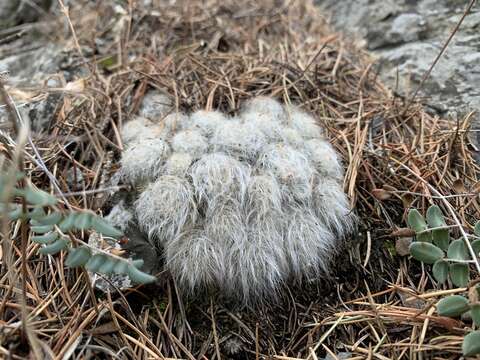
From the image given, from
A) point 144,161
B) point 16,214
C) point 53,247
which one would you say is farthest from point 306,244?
point 16,214

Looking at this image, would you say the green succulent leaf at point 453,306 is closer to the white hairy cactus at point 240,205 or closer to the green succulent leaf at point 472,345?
the green succulent leaf at point 472,345

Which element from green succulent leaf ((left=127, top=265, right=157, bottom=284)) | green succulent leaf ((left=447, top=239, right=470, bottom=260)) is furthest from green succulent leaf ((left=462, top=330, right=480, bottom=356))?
green succulent leaf ((left=127, top=265, right=157, bottom=284))

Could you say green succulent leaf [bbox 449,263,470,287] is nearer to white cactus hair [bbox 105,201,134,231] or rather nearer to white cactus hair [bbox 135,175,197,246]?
white cactus hair [bbox 135,175,197,246]

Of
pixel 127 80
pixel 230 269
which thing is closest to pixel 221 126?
pixel 230 269

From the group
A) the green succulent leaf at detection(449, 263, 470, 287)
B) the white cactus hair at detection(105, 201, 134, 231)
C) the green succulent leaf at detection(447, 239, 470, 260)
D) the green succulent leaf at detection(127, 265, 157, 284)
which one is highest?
the green succulent leaf at detection(127, 265, 157, 284)

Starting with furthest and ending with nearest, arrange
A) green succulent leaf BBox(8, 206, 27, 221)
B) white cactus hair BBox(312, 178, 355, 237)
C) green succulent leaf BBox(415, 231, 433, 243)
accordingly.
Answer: white cactus hair BBox(312, 178, 355, 237) < green succulent leaf BBox(415, 231, 433, 243) < green succulent leaf BBox(8, 206, 27, 221)

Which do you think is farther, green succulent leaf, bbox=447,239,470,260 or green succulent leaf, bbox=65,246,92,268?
green succulent leaf, bbox=447,239,470,260

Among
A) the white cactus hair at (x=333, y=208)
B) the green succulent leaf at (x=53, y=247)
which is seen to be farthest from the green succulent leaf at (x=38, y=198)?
the white cactus hair at (x=333, y=208)

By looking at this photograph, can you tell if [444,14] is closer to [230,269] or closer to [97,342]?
[230,269]
